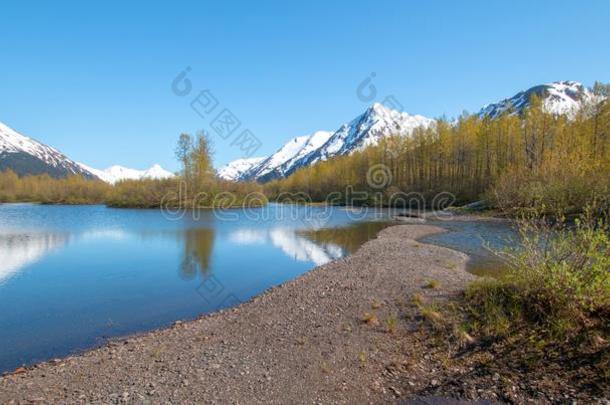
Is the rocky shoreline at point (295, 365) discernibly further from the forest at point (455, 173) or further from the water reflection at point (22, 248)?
the forest at point (455, 173)

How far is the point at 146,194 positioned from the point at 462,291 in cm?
8034

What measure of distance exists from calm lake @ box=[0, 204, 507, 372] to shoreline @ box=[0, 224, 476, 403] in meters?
1.77

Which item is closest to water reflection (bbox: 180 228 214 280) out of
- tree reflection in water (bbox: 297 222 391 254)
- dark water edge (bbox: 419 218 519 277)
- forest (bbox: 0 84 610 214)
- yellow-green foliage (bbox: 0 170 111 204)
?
tree reflection in water (bbox: 297 222 391 254)

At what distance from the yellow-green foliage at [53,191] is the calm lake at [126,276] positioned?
261 ft

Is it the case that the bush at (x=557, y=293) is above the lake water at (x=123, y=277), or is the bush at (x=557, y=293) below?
above

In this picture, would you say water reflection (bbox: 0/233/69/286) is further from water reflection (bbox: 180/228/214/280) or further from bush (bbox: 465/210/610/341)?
bush (bbox: 465/210/610/341)

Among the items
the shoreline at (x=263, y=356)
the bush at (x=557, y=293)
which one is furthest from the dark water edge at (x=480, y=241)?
the shoreline at (x=263, y=356)

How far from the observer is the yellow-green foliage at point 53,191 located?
107 meters

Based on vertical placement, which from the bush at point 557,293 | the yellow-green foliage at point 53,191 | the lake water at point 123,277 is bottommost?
the lake water at point 123,277

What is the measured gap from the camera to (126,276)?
18812 mm

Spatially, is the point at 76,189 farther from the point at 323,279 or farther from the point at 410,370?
the point at 410,370

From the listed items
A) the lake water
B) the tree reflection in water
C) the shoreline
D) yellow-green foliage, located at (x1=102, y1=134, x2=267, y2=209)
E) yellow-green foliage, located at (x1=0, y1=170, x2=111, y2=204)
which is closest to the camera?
the shoreline

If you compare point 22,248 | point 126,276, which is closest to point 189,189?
point 22,248

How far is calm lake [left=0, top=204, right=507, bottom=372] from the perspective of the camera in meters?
11.7
